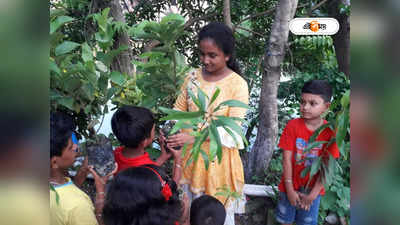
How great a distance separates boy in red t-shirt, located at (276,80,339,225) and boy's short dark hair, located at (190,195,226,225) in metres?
0.47

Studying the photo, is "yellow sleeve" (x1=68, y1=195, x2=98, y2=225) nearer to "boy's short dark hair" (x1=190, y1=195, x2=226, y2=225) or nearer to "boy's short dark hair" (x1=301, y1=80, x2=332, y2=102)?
"boy's short dark hair" (x1=190, y1=195, x2=226, y2=225)

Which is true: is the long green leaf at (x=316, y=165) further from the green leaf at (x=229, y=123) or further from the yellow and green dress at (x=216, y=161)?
the green leaf at (x=229, y=123)

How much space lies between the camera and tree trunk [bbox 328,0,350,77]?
1.65m

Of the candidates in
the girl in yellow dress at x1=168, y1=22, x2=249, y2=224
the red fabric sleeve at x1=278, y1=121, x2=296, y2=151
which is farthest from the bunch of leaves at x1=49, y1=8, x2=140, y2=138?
the red fabric sleeve at x1=278, y1=121, x2=296, y2=151

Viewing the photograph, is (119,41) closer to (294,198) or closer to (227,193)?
(227,193)

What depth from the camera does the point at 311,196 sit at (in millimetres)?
1778

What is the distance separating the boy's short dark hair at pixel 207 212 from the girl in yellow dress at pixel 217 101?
16 centimetres

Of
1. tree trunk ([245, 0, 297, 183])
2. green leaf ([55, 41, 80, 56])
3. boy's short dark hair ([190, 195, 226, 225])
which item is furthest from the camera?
tree trunk ([245, 0, 297, 183])

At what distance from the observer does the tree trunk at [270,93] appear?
6.88 ft

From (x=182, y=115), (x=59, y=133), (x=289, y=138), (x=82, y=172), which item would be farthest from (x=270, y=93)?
(x=59, y=133)

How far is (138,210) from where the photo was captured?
1.28m

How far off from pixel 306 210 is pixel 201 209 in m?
0.66
